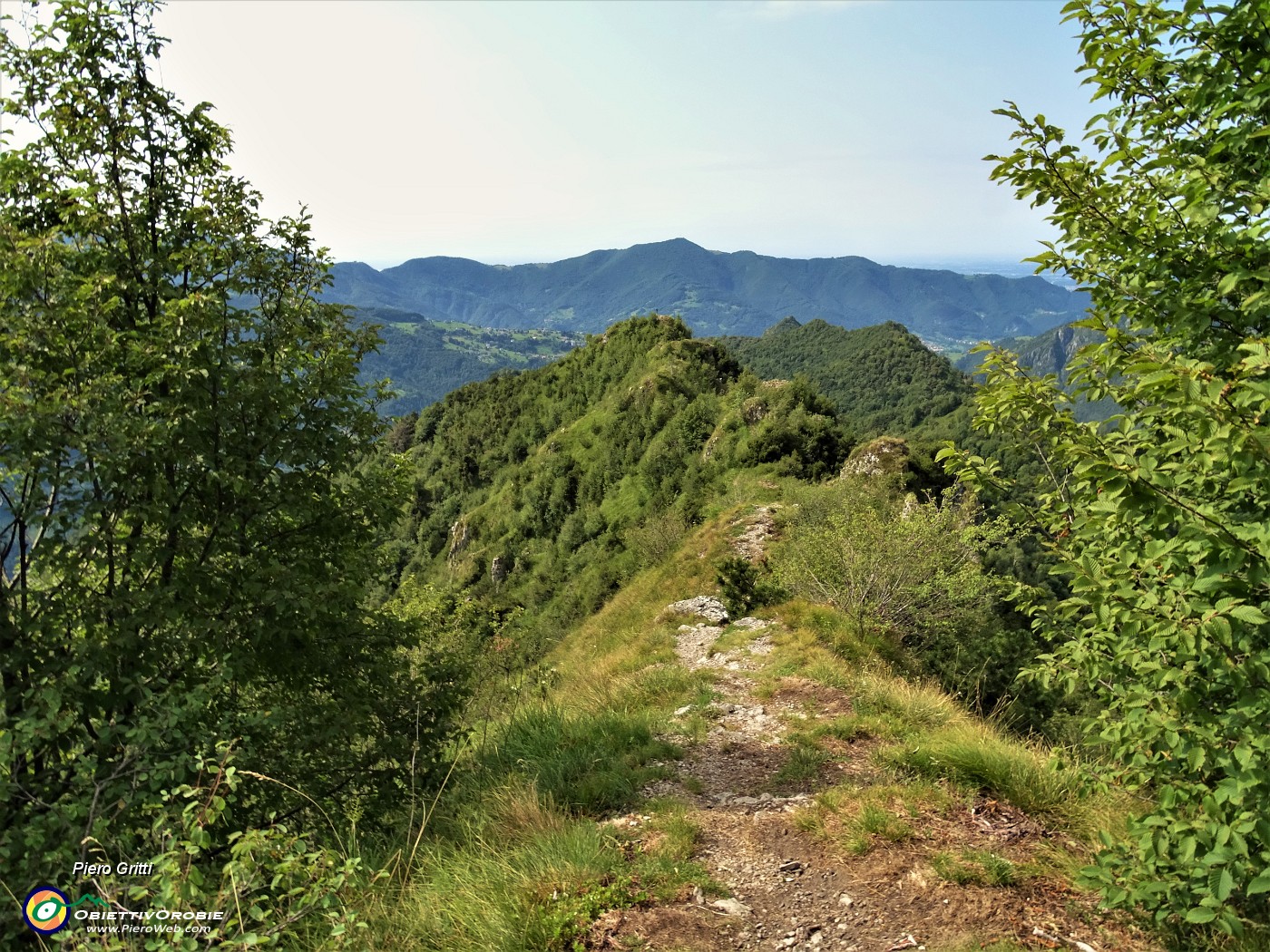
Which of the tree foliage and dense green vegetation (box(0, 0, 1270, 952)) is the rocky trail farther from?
the tree foliage

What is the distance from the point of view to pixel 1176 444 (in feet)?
9.70

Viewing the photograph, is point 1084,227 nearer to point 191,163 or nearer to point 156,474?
point 156,474

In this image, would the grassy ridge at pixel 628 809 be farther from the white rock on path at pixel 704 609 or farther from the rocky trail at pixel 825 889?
the white rock on path at pixel 704 609

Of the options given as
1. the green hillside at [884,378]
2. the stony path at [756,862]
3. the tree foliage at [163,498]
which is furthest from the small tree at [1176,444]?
the green hillside at [884,378]

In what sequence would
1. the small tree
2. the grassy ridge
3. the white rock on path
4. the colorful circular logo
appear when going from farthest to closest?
Answer: the white rock on path < the grassy ridge < the colorful circular logo < the small tree

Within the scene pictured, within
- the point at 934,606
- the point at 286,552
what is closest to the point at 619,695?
the point at 286,552

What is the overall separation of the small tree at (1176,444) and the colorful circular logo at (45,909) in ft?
20.4

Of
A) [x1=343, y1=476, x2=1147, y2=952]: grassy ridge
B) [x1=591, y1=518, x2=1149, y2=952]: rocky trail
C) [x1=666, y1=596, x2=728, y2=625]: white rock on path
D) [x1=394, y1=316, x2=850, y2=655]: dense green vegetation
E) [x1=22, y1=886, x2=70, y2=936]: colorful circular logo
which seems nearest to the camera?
[x1=22, y1=886, x2=70, y2=936]: colorful circular logo

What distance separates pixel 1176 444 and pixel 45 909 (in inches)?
269

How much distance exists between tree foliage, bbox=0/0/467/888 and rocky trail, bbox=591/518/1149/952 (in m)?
3.14

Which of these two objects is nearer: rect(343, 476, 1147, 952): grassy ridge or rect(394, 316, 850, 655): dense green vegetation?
rect(343, 476, 1147, 952): grassy ridge

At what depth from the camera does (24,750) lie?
14.1ft

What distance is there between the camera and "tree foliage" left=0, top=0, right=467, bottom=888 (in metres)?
4.89

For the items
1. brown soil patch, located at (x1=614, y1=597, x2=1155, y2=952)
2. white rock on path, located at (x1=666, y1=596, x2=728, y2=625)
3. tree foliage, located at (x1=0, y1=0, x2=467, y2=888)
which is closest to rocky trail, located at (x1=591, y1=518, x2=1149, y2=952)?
brown soil patch, located at (x1=614, y1=597, x2=1155, y2=952)
